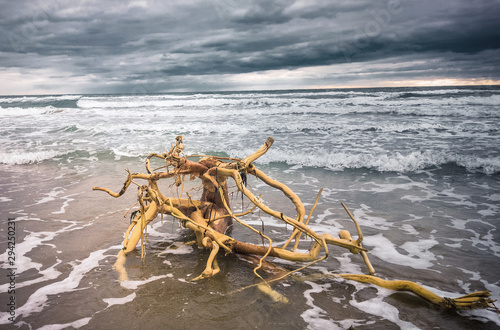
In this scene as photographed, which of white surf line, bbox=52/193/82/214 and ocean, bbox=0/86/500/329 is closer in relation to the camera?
ocean, bbox=0/86/500/329

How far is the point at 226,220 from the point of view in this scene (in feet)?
13.4

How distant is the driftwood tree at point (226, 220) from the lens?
9.77 feet

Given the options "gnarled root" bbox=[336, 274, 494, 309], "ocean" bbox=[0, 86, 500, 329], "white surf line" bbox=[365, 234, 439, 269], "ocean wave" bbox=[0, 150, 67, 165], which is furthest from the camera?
"ocean wave" bbox=[0, 150, 67, 165]

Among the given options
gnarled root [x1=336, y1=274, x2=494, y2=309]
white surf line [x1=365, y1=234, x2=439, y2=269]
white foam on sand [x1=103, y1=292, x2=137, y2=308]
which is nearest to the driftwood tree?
gnarled root [x1=336, y1=274, x2=494, y2=309]

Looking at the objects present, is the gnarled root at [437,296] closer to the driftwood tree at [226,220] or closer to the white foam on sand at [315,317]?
the driftwood tree at [226,220]

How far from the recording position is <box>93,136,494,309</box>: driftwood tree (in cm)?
298

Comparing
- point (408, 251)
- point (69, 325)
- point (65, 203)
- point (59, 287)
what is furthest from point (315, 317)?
point (65, 203)

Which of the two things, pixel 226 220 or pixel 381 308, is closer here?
pixel 381 308

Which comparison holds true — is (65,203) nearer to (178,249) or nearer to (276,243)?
(178,249)

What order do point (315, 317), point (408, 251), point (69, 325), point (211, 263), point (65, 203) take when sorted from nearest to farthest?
point (69, 325) → point (315, 317) → point (211, 263) → point (408, 251) → point (65, 203)

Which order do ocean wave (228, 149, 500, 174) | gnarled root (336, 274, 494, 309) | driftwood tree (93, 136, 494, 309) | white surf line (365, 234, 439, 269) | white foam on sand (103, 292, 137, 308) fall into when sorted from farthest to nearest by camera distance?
ocean wave (228, 149, 500, 174), white surf line (365, 234, 439, 269), driftwood tree (93, 136, 494, 309), white foam on sand (103, 292, 137, 308), gnarled root (336, 274, 494, 309)

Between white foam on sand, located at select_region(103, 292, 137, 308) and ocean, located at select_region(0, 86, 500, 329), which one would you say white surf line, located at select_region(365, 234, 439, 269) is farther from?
white foam on sand, located at select_region(103, 292, 137, 308)

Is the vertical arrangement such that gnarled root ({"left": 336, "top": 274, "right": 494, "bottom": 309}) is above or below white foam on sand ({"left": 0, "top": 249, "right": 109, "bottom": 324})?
below

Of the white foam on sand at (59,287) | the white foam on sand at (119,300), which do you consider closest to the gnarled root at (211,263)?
the white foam on sand at (119,300)
